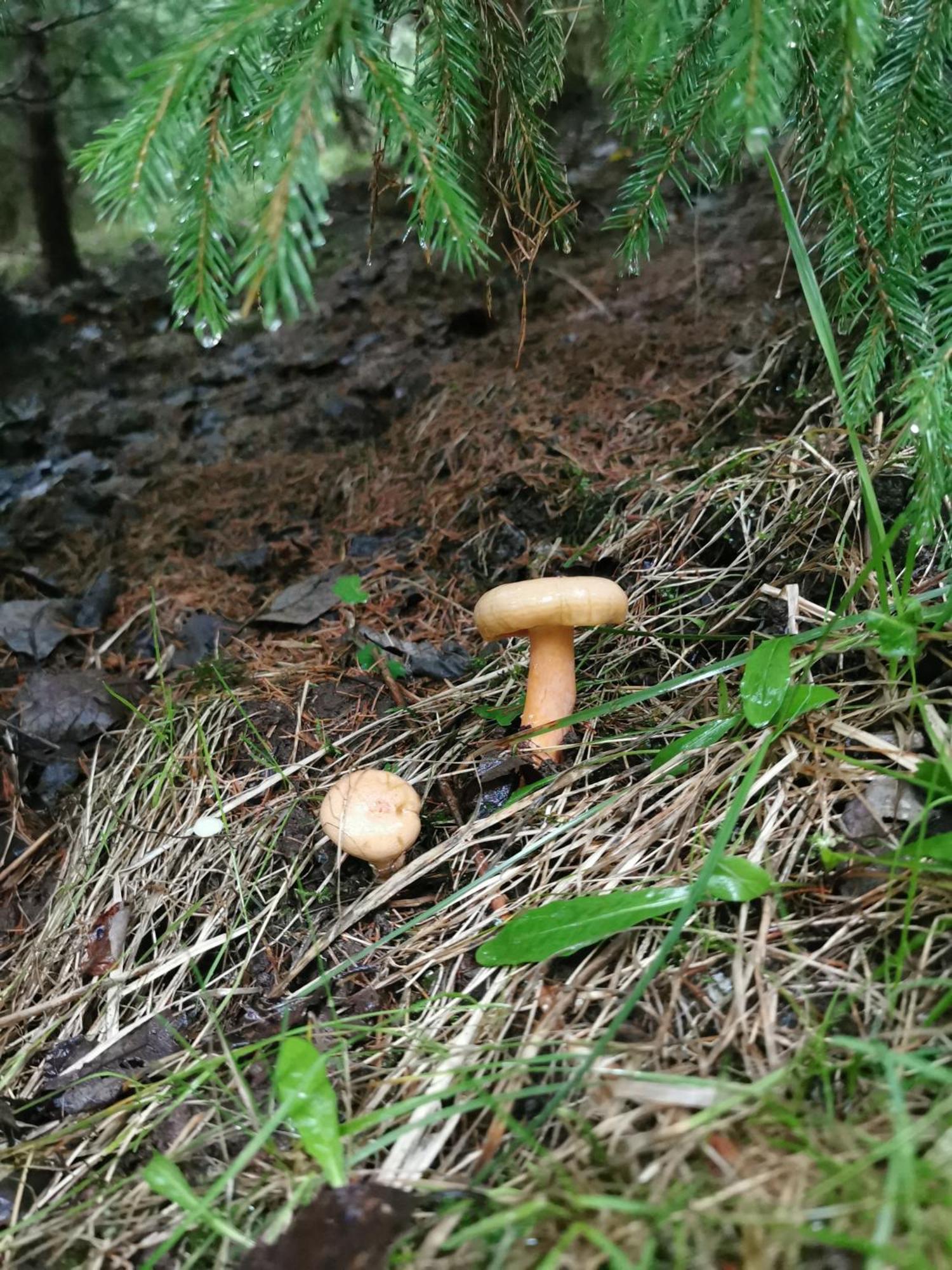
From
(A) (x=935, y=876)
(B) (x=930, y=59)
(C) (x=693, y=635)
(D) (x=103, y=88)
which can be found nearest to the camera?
(A) (x=935, y=876)

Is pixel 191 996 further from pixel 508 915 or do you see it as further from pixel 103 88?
pixel 103 88

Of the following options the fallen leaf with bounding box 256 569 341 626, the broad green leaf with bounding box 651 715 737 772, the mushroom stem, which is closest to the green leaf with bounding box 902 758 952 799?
the broad green leaf with bounding box 651 715 737 772

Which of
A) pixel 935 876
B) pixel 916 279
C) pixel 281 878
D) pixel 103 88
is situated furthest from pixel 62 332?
pixel 935 876

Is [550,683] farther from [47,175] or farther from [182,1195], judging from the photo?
[47,175]

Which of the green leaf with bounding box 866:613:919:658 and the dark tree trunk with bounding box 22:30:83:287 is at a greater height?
the dark tree trunk with bounding box 22:30:83:287

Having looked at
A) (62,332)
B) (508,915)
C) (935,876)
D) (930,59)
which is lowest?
(508,915)

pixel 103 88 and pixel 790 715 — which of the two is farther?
pixel 103 88

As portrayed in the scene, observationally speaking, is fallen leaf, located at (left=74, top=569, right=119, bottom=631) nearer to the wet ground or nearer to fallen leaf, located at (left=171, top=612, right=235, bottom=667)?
the wet ground
